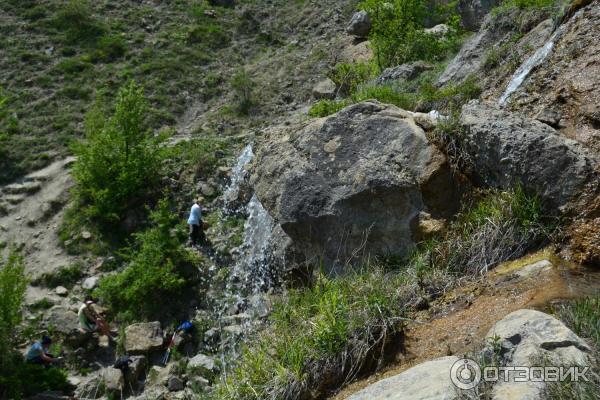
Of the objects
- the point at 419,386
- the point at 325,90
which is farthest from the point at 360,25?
the point at 419,386

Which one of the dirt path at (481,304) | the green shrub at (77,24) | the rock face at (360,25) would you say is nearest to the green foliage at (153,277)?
the dirt path at (481,304)

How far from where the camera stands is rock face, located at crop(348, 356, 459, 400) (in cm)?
361

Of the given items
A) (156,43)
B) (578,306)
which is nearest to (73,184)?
(156,43)

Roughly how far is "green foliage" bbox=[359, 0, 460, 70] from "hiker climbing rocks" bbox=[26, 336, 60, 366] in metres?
10.8

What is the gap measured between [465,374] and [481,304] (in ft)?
4.77

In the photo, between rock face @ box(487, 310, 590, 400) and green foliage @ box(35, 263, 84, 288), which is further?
green foliage @ box(35, 263, 84, 288)

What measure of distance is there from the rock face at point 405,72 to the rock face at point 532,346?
419 inches

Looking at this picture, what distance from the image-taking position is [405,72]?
14523mm

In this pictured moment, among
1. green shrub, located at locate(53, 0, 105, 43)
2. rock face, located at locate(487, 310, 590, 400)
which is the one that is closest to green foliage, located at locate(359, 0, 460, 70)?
green shrub, located at locate(53, 0, 105, 43)

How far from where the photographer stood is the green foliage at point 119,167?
627 inches

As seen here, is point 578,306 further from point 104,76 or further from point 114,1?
point 114,1

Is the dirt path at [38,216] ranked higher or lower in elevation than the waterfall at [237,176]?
lower

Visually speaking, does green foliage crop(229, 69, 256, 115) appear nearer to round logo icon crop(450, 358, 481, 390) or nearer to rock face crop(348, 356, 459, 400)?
rock face crop(348, 356, 459, 400)

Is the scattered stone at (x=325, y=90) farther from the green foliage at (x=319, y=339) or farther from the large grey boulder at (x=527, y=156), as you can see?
the green foliage at (x=319, y=339)
